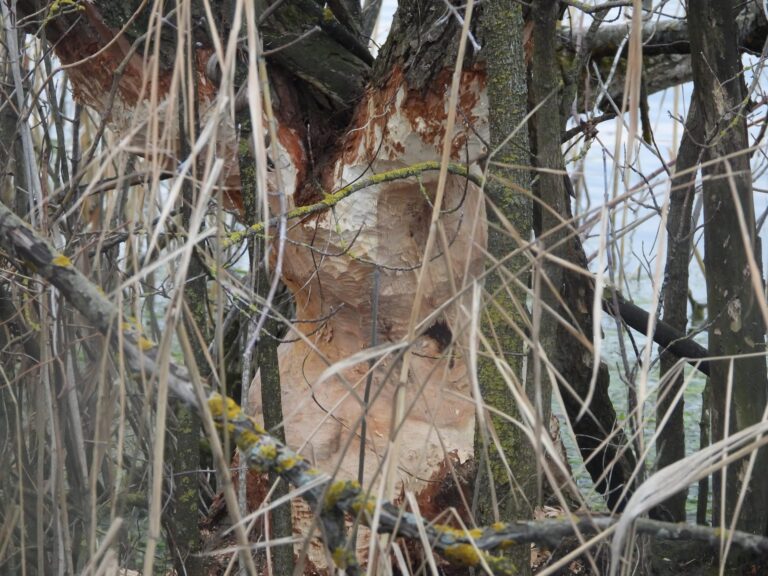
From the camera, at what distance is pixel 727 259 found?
4.94 feet

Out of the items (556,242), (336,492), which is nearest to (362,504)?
(336,492)

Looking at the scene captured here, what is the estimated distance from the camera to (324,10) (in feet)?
6.07

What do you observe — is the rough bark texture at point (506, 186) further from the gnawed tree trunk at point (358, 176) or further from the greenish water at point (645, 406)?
the greenish water at point (645, 406)

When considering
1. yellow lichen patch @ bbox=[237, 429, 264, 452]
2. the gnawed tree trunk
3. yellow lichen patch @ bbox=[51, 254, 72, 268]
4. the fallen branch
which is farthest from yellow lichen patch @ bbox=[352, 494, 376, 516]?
the gnawed tree trunk

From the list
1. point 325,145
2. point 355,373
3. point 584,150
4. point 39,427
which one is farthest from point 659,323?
point 39,427

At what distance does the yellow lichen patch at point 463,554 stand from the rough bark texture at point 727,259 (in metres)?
0.84

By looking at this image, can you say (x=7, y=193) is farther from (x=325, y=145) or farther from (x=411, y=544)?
(x=411, y=544)

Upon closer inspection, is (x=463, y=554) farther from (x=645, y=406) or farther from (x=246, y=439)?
(x=645, y=406)

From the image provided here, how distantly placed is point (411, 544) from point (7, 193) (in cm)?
128

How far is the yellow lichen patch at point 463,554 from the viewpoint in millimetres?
805

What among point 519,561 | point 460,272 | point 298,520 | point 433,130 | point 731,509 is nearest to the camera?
point 519,561

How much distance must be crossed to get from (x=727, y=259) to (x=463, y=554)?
3.09ft

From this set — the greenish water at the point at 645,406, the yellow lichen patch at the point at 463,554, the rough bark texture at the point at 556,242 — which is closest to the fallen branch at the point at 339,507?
the yellow lichen patch at the point at 463,554

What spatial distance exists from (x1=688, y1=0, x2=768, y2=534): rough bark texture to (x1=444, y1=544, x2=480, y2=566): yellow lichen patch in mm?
835
